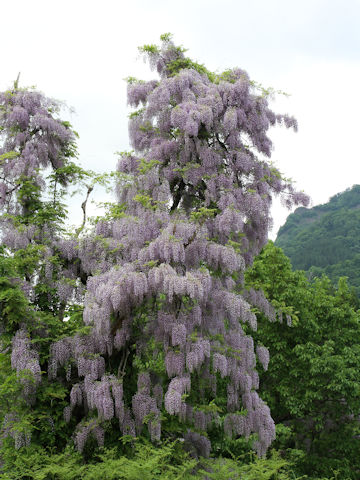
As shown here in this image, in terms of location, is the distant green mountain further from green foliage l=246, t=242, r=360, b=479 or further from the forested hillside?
the forested hillside

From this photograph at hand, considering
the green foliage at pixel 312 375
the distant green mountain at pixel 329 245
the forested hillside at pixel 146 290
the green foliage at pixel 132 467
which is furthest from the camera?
the distant green mountain at pixel 329 245

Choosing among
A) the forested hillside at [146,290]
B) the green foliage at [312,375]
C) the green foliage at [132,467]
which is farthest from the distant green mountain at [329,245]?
the green foliage at [132,467]

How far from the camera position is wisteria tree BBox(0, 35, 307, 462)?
982 cm

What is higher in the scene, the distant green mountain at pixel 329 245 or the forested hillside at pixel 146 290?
the distant green mountain at pixel 329 245

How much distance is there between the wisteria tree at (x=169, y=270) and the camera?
9.82 m

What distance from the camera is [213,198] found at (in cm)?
1155

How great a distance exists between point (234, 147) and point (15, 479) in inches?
324

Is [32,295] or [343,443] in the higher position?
[32,295]

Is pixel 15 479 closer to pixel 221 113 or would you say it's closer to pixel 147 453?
pixel 147 453

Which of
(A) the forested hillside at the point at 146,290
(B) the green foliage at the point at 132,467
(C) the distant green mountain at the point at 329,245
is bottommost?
(B) the green foliage at the point at 132,467

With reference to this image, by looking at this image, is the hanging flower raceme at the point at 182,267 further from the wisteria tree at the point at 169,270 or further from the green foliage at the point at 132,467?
the green foliage at the point at 132,467

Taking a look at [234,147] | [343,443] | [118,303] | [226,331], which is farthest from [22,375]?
[343,443]

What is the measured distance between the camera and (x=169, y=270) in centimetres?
949

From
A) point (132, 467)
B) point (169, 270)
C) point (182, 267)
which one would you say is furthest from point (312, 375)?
point (132, 467)
